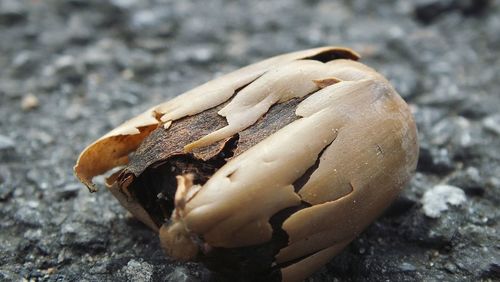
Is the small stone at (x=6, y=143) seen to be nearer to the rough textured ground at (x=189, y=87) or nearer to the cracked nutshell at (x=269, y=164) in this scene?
the rough textured ground at (x=189, y=87)

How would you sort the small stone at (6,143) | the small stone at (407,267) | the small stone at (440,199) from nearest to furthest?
the small stone at (407,267), the small stone at (440,199), the small stone at (6,143)

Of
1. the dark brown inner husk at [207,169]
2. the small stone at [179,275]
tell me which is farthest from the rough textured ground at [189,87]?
the dark brown inner husk at [207,169]

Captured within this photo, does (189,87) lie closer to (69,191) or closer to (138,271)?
(69,191)

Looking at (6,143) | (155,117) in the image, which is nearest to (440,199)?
(155,117)

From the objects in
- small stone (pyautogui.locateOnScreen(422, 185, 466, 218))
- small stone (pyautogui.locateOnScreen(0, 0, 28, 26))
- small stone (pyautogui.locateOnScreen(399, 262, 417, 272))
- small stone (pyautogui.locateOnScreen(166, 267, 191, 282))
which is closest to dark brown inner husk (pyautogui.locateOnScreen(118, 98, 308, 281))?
small stone (pyautogui.locateOnScreen(166, 267, 191, 282))

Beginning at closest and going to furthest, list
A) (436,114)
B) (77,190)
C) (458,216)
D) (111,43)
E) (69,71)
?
1. (458,216)
2. (77,190)
3. (436,114)
4. (69,71)
5. (111,43)

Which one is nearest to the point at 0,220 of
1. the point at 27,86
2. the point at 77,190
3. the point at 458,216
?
the point at 77,190

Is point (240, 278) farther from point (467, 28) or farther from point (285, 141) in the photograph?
point (467, 28)
